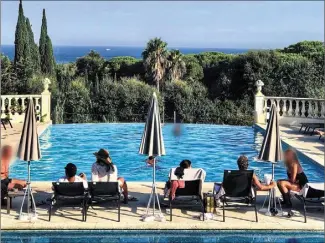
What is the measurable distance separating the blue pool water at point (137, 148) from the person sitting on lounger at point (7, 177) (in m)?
3.75

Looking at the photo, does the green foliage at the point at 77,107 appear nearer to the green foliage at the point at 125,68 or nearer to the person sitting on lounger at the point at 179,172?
the green foliage at the point at 125,68

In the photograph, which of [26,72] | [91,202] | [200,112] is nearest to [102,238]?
[91,202]

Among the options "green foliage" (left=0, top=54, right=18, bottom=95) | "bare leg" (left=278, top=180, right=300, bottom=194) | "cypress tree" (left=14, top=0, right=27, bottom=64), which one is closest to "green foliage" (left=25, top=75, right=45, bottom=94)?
"green foliage" (left=0, top=54, right=18, bottom=95)

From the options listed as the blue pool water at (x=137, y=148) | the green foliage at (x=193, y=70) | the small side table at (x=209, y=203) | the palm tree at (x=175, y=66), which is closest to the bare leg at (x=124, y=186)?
the small side table at (x=209, y=203)

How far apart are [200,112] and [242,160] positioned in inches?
634

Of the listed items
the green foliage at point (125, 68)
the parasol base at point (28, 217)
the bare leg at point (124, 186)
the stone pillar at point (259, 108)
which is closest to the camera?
the parasol base at point (28, 217)

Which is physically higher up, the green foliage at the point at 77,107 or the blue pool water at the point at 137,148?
the green foliage at the point at 77,107

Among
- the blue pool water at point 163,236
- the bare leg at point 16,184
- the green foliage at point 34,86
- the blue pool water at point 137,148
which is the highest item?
the green foliage at point 34,86

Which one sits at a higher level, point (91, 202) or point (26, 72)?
point (26, 72)

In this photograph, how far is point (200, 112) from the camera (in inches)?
960

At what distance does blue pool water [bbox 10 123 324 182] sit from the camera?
43.5 ft

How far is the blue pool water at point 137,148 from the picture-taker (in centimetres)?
1325

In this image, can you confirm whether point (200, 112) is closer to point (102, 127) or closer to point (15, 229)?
point (102, 127)

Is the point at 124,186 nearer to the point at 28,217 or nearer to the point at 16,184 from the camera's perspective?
the point at 28,217
